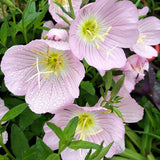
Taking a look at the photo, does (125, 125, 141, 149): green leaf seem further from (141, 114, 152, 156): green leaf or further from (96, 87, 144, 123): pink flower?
(96, 87, 144, 123): pink flower

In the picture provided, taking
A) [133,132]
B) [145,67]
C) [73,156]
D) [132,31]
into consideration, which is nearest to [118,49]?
[132,31]

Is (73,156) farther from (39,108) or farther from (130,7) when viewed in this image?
(130,7)

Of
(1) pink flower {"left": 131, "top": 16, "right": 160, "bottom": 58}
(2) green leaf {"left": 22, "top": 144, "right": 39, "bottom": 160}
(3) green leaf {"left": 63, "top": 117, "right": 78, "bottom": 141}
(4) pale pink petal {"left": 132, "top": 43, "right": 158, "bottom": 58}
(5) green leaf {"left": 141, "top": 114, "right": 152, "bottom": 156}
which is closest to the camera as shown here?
(3) green leaf {"left": 63, "top": 117, "right": 78, "bottom": 141}

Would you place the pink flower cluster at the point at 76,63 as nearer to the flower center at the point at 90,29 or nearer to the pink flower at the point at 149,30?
the flower center at the point at 90,29

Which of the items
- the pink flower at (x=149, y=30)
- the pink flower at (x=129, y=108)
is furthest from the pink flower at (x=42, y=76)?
the pink flower at (x=149, y=30)

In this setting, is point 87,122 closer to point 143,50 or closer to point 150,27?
point 143,50

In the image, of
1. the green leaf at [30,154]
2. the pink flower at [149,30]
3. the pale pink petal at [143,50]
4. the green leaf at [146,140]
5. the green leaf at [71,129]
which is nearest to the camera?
the green leaf at [71,129]

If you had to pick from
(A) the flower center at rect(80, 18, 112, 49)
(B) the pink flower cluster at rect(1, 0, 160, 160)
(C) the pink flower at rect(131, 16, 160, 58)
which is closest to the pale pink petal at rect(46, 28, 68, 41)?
(B) the pink flower cluster at rect(1, 0, 160, 160)
